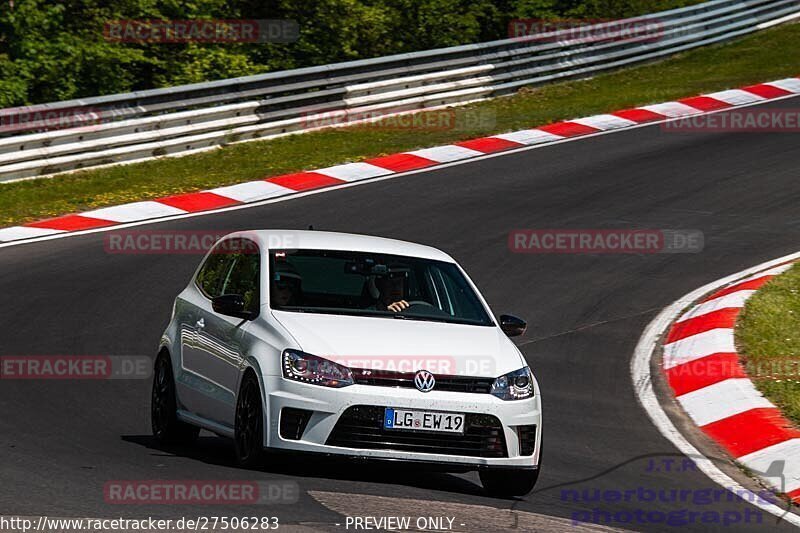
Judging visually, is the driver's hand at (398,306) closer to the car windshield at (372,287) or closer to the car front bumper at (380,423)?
the car windshield at (372,287)

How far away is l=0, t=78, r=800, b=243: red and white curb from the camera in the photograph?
16.9m

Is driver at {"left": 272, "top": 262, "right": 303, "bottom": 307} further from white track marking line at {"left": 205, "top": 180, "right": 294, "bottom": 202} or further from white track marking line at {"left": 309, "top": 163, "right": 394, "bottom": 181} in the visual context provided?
white track marking line at {"left": 309, "top": 163, "right": 394, "bottom": 181}

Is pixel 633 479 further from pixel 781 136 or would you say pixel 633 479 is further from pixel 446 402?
pixel 781 136

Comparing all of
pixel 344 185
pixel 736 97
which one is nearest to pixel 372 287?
pixel 344 185

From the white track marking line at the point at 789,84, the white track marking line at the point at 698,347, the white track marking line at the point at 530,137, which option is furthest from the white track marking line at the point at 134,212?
the white track marking line at the point at 789,84

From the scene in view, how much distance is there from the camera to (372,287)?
9.19 metres

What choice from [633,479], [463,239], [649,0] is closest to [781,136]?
[463,239]

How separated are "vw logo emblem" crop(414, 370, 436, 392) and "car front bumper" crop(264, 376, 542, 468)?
0.04 m

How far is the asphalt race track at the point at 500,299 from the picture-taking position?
8133 mm

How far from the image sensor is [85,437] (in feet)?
30.1

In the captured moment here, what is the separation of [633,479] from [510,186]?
33.1 ft

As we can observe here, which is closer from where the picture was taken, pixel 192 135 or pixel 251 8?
pixel 192 135

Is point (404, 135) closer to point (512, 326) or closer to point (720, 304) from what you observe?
point (720, 304)

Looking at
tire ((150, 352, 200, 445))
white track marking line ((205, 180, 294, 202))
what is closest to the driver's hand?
tire ((150, 352, 200, 445))
